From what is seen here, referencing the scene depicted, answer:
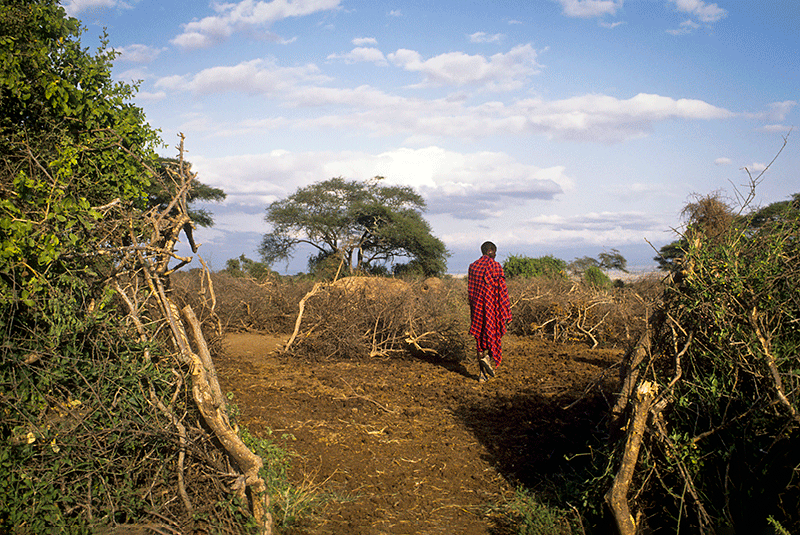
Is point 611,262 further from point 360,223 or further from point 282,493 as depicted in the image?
point 282,493

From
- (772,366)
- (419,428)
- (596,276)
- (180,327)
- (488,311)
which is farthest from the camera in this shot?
(596,276)

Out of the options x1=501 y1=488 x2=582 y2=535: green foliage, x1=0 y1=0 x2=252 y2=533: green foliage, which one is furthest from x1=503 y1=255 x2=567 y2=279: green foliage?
x1=0 y1=0 x2=252 y2=533: green foliage

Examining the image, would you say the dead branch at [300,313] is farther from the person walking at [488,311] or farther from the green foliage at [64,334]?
the green foliage at [64,334]

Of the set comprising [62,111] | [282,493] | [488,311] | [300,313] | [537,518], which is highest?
[62,111]

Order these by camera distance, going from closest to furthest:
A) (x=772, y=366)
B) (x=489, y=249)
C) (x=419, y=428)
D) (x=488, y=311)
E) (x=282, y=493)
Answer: (x=772, y=366) < (x=282, y=493) < (x=419, y=428) < (x=488, y=311) < (x=489, y=249)

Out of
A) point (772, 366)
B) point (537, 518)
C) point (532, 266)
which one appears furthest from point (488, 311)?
point (532, 266)

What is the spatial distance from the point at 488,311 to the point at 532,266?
9383 mm

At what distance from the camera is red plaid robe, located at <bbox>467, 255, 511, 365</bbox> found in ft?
24.0

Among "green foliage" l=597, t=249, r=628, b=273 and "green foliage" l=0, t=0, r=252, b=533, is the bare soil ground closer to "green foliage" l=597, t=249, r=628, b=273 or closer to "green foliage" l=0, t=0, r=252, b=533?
"green foliage" l=0, t=0, r=252, b=533

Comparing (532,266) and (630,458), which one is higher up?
(532,266)

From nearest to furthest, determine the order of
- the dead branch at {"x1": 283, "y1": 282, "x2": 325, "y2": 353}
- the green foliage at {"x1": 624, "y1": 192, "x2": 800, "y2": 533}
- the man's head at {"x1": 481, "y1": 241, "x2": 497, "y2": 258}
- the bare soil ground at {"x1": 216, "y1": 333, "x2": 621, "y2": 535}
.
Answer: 1. the green foliage at {"x1": 624, "y1": 192, "x2": 800, "y2": 533}
2. the bare soil ground at {"x1": 216, "y1": 333, "x2": 621, "y2": 535}
3. the man's head at {"x1": 481, "y1": 241, "x2": 497, "y2": 258}
4. the dead branch at {"x1": 283, "y1": 282, "x2": 325, "y2": 353}

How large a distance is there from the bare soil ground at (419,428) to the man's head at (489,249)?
5.65 ft

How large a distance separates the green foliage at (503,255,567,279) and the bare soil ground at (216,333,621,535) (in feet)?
24.1

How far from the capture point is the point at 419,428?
5.47 m
